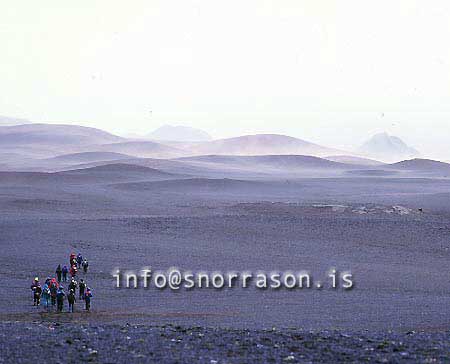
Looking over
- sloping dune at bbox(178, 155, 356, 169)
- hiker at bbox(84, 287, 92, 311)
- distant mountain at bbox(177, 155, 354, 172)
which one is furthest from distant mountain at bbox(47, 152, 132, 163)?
hiker at bbox(84, 287, 92, 311)

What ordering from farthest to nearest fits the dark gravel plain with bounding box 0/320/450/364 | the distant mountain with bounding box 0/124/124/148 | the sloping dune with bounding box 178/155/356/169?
1. the distant mountain with bounding box 0/124/124/148
2. the sloping dune with bounding box 178/155/356/169
3. the dark gravel plain with bounding box 0/320/450/364

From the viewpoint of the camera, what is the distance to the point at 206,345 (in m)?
10.1

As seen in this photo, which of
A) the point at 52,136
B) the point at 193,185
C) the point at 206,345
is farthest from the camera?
the point at 52,136

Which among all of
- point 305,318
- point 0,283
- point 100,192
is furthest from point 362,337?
point 100,192

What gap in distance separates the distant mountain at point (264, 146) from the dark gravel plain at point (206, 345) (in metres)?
122

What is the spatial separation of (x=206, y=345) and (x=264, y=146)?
133 meters

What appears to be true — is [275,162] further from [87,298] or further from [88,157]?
[87,298]

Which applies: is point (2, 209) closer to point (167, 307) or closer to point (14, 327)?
point (167, 307)

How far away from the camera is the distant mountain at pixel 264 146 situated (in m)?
138

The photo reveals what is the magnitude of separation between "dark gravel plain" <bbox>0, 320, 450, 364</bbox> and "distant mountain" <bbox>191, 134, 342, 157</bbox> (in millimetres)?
121615

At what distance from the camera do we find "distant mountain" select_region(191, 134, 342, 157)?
452ft

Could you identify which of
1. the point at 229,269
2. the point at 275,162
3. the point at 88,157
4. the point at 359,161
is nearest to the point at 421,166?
the point at 275,162

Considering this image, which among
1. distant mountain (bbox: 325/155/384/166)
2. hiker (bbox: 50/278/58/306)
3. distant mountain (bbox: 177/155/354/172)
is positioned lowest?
hiker (bbox: 50/278/58/306)

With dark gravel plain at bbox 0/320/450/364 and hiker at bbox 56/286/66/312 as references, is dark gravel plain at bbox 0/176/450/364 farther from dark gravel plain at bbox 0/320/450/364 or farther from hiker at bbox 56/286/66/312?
hiker at bbox 56/286/66/312
